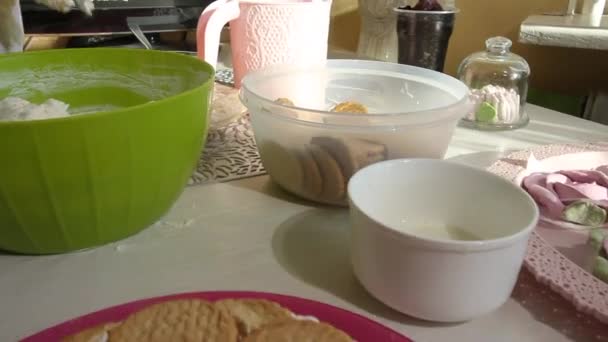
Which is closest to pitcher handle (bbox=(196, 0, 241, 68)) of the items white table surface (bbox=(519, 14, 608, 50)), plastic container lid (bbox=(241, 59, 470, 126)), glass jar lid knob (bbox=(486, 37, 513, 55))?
plastic container lid (bbox=(241, 59, 470, 126))

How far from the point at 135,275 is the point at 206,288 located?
0.06 m

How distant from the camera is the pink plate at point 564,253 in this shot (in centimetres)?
34

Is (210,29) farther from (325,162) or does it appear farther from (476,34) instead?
(476,34)

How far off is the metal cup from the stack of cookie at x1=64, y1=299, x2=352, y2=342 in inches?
27.6

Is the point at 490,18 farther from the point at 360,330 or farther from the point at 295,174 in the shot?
the point at 360,330

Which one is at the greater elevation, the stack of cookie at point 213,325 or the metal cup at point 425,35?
the metal cup at point 425,35

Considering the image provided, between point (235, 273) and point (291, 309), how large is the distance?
0.27ft

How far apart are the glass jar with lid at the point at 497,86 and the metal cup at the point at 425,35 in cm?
14

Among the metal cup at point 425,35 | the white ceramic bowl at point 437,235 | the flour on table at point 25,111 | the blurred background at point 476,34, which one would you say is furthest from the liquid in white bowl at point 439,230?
the blurred background at point 476,34

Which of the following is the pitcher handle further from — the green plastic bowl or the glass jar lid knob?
the glass jar lid knob

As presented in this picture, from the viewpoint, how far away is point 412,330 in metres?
0.34

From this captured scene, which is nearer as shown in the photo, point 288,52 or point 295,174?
point 295,174

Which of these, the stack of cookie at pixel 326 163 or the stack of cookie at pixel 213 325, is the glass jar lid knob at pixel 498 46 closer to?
the stack of cookie at pixel 326 163

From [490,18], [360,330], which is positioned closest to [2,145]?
[360,330]
